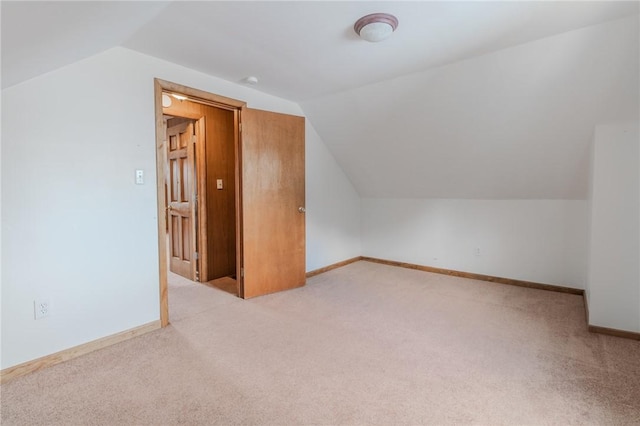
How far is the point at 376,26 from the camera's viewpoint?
197 centimetres

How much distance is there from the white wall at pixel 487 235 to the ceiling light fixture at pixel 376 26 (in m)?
2.76

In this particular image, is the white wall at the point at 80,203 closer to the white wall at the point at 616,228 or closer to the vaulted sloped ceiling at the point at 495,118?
the vaulted sloped ceiling at the point at 495,118

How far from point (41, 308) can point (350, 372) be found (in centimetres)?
206

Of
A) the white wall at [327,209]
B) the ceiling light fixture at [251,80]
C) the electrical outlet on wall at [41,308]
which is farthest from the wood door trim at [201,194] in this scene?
the electrical outlet on wall at [41,308]

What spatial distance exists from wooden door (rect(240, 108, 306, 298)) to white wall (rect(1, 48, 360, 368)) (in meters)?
0.83

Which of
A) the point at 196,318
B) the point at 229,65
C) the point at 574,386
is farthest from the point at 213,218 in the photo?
the point at 574,386

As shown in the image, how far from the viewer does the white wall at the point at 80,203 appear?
197 cm

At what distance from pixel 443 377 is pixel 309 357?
2.85 ft

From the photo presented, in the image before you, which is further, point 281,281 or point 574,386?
point 281,281

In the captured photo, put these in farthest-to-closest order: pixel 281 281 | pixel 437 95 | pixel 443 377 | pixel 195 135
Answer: pixel 195 135 < pixel 281 281 < pixel 437 95 < pixel 443 377

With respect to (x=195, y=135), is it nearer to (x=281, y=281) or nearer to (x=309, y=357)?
(x=281, y=281)

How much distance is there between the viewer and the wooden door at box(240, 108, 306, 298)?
11.0 ft

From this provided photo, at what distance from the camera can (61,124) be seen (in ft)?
6.98

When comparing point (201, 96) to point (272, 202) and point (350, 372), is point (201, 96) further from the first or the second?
point (350, 372)
